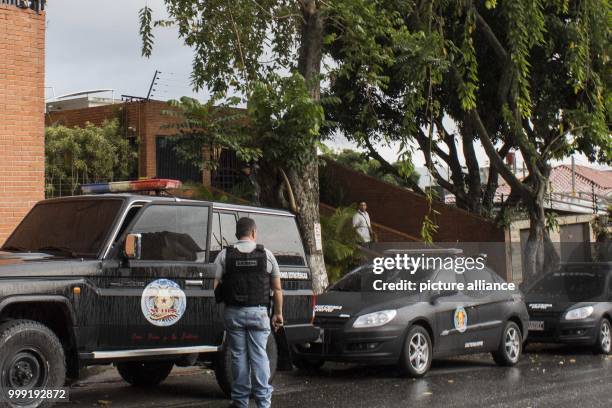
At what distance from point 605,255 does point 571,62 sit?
8047 millimetres

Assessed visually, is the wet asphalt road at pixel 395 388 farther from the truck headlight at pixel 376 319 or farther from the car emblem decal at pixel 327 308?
the car emblem decal at pixel 327 308

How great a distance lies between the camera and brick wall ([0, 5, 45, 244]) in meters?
13.5

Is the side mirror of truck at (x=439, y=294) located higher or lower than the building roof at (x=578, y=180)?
lower

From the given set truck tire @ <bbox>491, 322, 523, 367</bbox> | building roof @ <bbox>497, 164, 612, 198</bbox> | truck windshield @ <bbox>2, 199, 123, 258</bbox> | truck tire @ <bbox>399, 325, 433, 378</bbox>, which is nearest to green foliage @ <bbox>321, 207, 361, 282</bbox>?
truck tire @ <bbox>491, 322, 523, 367</bbox>

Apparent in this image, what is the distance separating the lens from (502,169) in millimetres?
21547

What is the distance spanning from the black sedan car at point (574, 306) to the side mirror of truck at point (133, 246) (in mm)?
8302

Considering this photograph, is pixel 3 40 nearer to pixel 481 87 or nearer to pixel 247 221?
pixel 247 221

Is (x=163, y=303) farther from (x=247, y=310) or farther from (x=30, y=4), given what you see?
(x=30, y=4)

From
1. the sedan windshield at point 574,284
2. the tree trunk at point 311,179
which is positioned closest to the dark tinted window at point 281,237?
the tree trunk at point 311,179

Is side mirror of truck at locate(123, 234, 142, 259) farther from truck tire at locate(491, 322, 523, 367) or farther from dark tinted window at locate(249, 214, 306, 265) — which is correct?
truck tire at locate(491, 322, 523, 367)

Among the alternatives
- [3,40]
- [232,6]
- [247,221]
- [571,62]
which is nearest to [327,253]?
[232,6]

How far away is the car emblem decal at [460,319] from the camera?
→ 12.1 m
